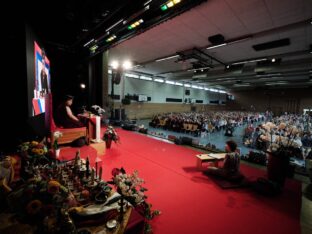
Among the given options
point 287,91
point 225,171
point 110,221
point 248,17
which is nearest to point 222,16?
point 248,17

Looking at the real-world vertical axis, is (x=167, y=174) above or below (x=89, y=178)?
below

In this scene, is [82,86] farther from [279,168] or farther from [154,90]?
[154,90]

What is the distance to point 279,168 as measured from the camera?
123 inches

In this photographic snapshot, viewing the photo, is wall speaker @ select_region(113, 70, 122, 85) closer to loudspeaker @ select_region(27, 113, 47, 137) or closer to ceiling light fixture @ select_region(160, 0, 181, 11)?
ceiling light fixture @ select_region(160, 0, 181, 11)

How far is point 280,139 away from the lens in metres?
3.52

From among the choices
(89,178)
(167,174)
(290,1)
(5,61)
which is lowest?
(167,174)

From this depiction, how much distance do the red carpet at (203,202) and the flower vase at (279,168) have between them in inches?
9.2

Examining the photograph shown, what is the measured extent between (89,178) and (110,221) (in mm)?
694

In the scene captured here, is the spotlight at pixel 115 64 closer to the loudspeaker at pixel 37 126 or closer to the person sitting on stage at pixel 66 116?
the person sitting on stage at pixel 66 116

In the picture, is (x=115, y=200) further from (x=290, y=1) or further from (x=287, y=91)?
(x=287, y=91)

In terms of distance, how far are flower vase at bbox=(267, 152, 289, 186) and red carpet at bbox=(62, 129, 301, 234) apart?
0.23 m

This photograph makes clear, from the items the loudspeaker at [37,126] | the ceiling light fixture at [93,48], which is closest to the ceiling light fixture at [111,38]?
the ceiling light fixture at [93,48]

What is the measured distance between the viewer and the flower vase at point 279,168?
309 centimetres

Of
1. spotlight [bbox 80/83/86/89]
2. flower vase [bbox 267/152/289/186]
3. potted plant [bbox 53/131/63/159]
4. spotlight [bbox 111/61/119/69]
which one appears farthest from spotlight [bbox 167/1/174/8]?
spotlight [bbox 111/61/119/69]
